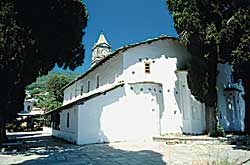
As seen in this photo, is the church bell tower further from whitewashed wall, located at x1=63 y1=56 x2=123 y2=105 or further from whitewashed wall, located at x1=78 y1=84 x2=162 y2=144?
whitewashed wall, located at x1=78 y1=84 x2=162 y2=144

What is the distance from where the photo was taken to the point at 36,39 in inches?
607

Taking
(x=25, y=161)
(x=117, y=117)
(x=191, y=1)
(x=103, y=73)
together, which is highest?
(x=191, y=1)

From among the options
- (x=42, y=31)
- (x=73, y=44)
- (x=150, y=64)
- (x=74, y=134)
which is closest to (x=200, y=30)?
(x=150, y=64)

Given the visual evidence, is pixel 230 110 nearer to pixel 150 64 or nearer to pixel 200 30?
pixel 150 64

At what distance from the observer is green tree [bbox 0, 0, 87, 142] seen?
1384 cm

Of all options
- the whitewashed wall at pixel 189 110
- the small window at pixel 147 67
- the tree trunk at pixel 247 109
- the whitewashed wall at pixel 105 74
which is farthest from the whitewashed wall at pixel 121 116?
the tree trunk at pixel 247 109

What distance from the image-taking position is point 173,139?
17.9 meters

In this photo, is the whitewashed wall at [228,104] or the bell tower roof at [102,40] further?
the bell tower roof at [102,40]

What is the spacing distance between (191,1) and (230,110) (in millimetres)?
12620

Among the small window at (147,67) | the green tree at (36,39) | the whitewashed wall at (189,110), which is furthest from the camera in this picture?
the small window at (147,67)

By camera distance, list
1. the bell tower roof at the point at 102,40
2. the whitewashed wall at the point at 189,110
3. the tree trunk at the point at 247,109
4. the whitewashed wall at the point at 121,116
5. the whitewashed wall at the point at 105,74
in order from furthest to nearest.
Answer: the bell tower roof at the point at 102,40 → the whitewashed wall at the point at 105,74 → the whitewashed wall at the point at 189,110 → the tree trunk at the point at 247,109 → the whitewashed wall at the point at 121,116

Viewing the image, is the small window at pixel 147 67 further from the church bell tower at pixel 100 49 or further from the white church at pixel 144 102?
the church bell tower at pixel 100 49

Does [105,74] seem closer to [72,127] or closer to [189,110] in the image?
[72,127]

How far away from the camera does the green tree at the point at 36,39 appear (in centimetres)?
1384
